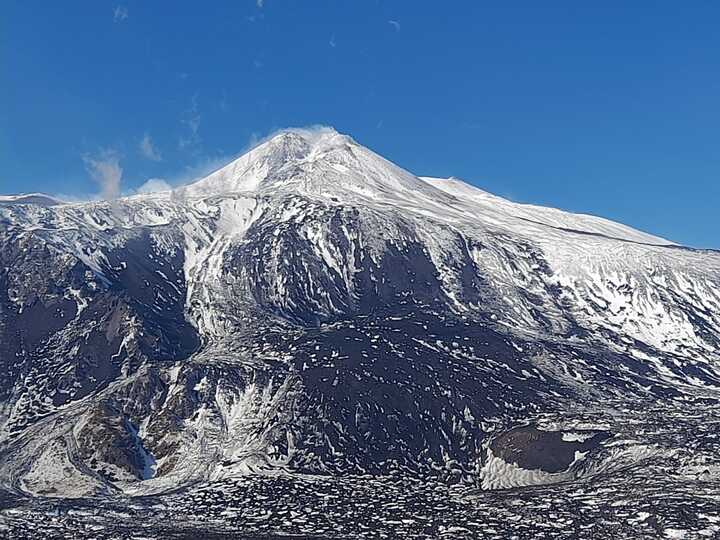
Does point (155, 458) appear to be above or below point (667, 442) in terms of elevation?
above

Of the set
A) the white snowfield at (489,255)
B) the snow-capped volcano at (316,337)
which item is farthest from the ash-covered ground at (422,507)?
the white snowfield at (489,255)

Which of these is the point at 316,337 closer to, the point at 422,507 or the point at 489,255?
the point at 422,507

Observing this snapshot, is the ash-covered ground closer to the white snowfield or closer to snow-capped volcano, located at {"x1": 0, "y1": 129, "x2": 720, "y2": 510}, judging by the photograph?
snow-capped volcano, located at {"x1": 0, "y1": 129, "x2": 720, "y2": 510}

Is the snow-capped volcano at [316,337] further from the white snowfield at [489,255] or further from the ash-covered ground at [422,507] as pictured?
the ash-covered ground at [422,507]

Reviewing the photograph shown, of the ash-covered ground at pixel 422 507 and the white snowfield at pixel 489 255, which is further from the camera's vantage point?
the white snowfield at pixel 489 255

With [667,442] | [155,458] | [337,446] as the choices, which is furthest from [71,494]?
[667,442]

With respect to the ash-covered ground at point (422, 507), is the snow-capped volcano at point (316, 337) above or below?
above

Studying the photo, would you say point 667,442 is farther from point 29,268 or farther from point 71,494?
point 29,268

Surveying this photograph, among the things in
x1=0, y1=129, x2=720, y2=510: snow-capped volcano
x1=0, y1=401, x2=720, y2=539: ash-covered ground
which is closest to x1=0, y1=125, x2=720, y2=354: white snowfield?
x1=0, y1=129, x2=720, y2=510: snow-capped volcano
